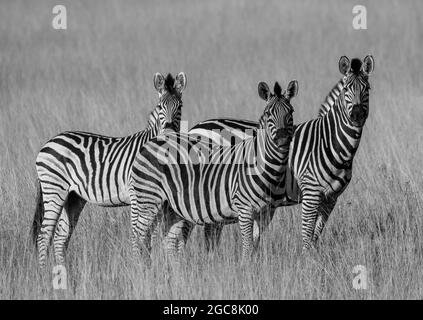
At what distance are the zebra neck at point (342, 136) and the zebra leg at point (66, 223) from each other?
289 centimetres

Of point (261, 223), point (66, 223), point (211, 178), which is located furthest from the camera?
point (66, 223)

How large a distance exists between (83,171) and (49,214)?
589 mm

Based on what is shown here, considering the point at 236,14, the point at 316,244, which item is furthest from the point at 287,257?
the point at 236,14

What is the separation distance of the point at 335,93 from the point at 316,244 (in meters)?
1.71

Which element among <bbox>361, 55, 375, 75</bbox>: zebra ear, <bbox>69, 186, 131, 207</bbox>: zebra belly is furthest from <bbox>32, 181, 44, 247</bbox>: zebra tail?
<bbox>361, 55, 375, 75</bbox>: zebra ear

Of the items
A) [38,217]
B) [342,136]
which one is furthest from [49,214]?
[342,136]

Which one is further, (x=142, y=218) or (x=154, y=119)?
(x=154, y=119)

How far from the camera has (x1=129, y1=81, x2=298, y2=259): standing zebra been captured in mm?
8938

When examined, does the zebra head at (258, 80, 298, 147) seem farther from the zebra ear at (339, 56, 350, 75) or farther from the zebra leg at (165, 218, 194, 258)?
the zebra leg at (165, 218, 194, 258)

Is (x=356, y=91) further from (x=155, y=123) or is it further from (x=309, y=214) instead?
(x=155, y=123)

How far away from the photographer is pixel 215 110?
1925 centimetres

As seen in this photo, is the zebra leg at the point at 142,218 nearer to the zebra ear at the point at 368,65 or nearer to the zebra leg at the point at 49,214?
the zebra leg at the point at 49,214

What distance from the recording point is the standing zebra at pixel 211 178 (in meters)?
8.94
